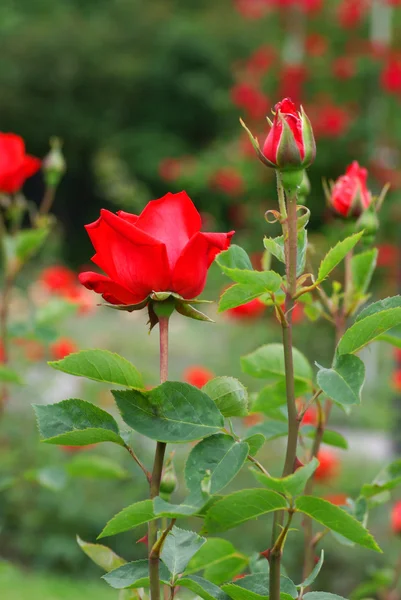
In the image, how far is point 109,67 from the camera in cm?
1301

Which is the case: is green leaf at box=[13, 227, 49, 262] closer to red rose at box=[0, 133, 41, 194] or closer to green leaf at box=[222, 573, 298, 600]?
red rose at box=[0, 133, 41, 194]

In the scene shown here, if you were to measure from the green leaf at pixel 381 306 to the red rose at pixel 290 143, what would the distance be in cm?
8

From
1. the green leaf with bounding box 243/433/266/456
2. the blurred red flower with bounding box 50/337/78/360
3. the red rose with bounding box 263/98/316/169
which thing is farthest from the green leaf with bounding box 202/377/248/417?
the blurred red flower with bounding box 50/337/78/360

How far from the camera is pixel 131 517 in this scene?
426 millimetres

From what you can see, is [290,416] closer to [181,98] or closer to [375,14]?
[375,14]

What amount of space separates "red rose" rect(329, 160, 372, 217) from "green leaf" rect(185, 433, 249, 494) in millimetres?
322

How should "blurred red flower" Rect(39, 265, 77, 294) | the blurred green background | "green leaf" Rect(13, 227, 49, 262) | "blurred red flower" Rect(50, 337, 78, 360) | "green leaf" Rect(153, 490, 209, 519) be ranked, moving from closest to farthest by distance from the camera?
"green leaf" Rect(153, 490, 209, 519) < "green leaf" Rect(13, 227, 49, 262) < "blurred red flower" Rect(50, 337, 78, 360) < "blurred red flower" Rect(39, 265, 77, 294) < the blurred green background

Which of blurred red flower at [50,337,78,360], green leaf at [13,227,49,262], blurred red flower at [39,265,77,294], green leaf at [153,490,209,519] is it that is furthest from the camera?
blurred red flower at [39,265,77,294]

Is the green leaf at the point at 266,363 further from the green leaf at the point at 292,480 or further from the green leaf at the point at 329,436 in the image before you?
the green leaf at the point at 292,480

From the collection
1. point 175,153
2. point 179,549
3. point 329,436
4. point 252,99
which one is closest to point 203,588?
point 179,549

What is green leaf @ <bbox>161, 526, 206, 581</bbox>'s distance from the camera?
474mm

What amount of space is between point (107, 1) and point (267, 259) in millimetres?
14237

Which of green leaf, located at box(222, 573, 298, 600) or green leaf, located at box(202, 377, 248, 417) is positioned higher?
green leaf, located at box(202, 377, 248, 417)

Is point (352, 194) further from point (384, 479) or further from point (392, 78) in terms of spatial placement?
point (392, 78)
